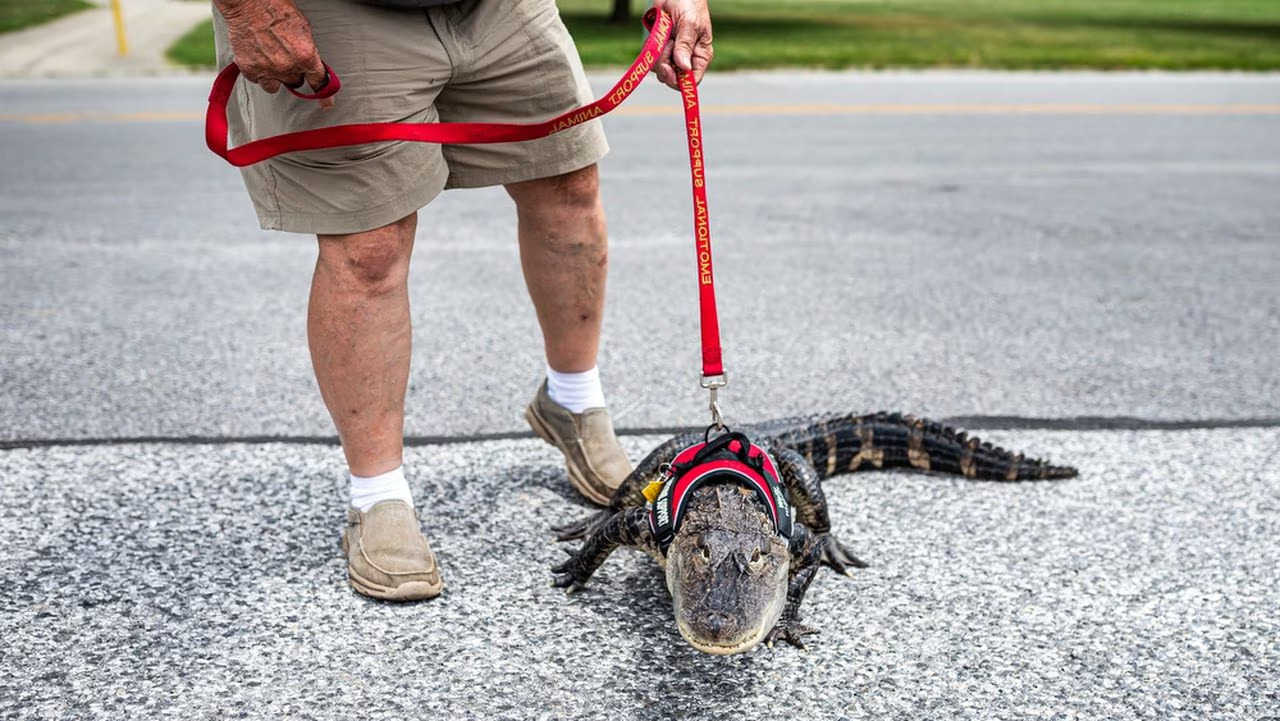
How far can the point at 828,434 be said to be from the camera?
130 inches

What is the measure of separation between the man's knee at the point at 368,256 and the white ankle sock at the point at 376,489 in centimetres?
48

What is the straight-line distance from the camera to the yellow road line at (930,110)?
10.7 meters

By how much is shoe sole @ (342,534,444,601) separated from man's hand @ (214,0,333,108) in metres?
1.16

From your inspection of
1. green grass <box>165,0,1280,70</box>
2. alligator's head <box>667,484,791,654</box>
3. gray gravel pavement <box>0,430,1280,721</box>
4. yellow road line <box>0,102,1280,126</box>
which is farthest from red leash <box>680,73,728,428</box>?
green grass <box>165,0,1280,70</box>

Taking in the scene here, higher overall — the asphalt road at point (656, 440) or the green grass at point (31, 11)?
the asphalt road at point (656, 440)

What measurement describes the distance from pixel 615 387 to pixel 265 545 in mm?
1541

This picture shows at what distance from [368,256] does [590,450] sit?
921 mm

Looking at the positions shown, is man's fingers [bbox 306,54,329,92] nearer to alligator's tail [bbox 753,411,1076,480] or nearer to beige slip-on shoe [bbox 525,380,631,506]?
beige slip-on shoe [bbox 525,380,631,506]

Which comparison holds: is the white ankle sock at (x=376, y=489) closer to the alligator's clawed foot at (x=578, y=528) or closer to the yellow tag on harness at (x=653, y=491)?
the alligator's clawed foot at (x=578, y=528)

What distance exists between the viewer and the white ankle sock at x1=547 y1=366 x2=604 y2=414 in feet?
10.5

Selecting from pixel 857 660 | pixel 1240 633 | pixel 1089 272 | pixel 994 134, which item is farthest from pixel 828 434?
pixel 994 134

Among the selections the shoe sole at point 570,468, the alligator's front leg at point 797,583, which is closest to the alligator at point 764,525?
the alligator's front leg at point 797,583

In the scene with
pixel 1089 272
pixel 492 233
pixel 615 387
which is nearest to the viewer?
pixel 615 387

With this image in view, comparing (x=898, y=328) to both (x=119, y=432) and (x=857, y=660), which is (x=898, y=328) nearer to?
(x=857, y=660)
